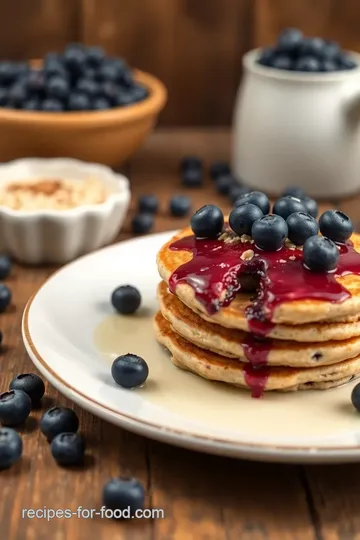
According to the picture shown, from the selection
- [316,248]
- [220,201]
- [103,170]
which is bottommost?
[220,201]

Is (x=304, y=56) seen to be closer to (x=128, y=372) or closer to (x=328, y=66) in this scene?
(x=328, y=66)

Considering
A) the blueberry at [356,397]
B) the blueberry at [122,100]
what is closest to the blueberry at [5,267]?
the blueberry at [122,100]

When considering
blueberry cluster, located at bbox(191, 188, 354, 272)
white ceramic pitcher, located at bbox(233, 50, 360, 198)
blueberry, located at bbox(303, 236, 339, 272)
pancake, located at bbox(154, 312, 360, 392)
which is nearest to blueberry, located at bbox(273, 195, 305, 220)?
blueberry cluster, located at bbox(191, 188, 354, 272)

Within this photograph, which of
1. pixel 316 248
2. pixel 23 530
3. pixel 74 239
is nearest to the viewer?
pixel 23 530

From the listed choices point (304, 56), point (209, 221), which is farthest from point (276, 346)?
point (304, 56)

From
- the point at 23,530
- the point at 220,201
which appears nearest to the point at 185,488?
the point at 23,530

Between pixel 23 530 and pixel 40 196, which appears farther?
pixel 40 196

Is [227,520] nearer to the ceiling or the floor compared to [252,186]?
nearer to the ceiling

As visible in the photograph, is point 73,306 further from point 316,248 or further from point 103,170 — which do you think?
point 103,170
